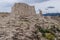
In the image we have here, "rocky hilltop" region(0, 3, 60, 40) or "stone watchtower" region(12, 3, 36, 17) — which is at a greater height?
"stone watchtower" region(12, 3, 36, 17)

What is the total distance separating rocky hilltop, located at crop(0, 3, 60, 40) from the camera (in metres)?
9.28

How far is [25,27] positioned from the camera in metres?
9.98

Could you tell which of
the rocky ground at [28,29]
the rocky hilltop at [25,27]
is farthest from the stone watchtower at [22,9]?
the rocky ground at [28,29]

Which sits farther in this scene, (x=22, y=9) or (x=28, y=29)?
(x=22, y=9)

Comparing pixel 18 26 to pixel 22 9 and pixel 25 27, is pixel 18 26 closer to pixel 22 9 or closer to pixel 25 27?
pixel 25 27

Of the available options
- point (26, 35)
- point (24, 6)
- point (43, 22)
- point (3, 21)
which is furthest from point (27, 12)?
point (26, 35)

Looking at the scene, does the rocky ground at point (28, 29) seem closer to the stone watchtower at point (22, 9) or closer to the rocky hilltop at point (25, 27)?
the rocky hilltop at point (25, 27)

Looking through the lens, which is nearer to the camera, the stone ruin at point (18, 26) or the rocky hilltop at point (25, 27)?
the stone ruin at point (18, 26)

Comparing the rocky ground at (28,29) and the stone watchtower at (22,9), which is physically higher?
the stone watchtower at (22,9)

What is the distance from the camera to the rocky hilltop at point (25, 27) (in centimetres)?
928

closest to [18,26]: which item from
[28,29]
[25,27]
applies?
[25,27]

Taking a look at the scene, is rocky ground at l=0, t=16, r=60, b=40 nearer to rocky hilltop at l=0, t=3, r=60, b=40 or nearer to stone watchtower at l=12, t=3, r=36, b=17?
rocky hilltop at l=0, t=3, r=60, b=40

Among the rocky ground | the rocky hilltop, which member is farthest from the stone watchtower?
the rocky ground

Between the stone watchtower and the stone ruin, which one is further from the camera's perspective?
the stone watchtower
